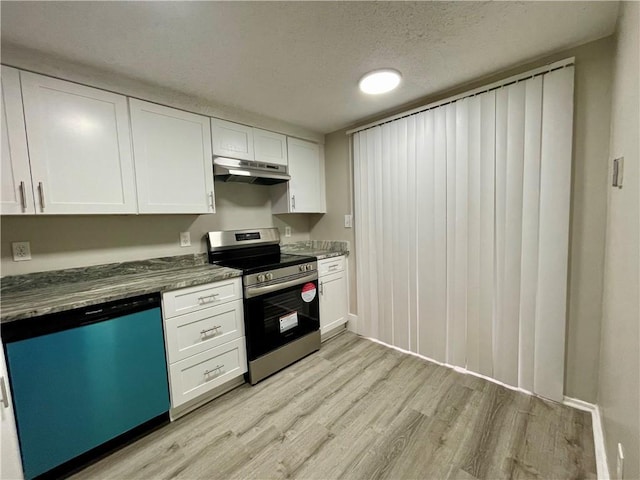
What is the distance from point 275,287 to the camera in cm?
219

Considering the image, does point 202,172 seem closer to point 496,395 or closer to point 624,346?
point 624,346

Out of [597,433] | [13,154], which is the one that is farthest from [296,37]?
[597,433]

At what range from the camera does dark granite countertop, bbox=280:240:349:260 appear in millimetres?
2928

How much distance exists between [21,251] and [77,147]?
2.40ft

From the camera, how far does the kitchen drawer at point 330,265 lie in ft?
8.73

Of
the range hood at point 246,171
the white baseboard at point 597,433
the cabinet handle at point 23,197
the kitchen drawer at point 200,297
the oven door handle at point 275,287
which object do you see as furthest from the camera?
the range hood at point 246,171

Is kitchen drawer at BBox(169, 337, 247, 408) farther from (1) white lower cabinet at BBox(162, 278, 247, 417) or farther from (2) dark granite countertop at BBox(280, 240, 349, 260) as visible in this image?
(2) dark granite countertop at BBox(280, 240, 349, 260)

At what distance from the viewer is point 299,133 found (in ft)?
9.14

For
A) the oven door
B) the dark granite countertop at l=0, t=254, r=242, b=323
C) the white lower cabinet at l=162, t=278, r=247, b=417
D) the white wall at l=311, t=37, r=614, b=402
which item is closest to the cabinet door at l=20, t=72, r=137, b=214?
the dark granite countertop at l=0, t=254, r=242, b=323

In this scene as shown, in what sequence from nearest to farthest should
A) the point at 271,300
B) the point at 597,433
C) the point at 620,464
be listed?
the point at 620,464
the point at 597,433
the point at 271,300

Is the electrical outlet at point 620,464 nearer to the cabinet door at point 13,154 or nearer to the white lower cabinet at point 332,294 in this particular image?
the white lower cabinet at point 332,294

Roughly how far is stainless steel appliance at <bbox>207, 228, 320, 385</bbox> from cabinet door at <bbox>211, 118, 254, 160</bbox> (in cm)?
73

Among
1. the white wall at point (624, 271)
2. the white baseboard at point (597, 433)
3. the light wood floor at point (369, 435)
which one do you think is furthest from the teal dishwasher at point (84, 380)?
the white baseboard at point (597, 433)

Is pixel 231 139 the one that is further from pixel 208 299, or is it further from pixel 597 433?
pixel 597 433
